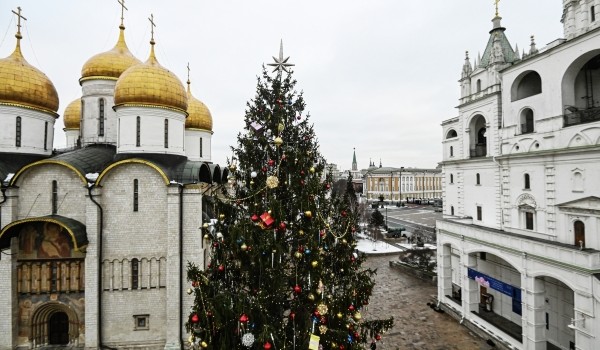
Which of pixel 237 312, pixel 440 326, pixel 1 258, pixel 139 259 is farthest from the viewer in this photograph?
pixel 440 326

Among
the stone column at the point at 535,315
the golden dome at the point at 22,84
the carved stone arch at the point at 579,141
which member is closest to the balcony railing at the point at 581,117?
the carved stone arch at the point at 579,141

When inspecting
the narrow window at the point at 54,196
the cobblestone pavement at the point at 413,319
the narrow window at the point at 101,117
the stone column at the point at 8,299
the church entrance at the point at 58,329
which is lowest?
the cobblestone pavement at the point at 413,319

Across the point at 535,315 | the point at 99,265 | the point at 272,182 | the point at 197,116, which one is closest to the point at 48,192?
the point at 99,265

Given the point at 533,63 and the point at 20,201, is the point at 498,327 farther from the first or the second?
the point at 20,201

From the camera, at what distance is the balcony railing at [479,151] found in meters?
17.1

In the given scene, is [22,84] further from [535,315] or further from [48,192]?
[535,315]

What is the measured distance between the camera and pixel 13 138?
1380cm

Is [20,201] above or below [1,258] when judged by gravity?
above

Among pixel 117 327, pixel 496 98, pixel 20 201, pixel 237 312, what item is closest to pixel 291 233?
pixel 237 312

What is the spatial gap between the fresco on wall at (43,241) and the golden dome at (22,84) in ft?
19.7

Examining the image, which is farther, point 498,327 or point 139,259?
point 498,327

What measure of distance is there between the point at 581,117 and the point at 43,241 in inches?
837

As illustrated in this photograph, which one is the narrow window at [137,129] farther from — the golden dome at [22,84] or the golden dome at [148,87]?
the golden dome at [22,84]

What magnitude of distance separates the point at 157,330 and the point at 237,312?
8533 mm
